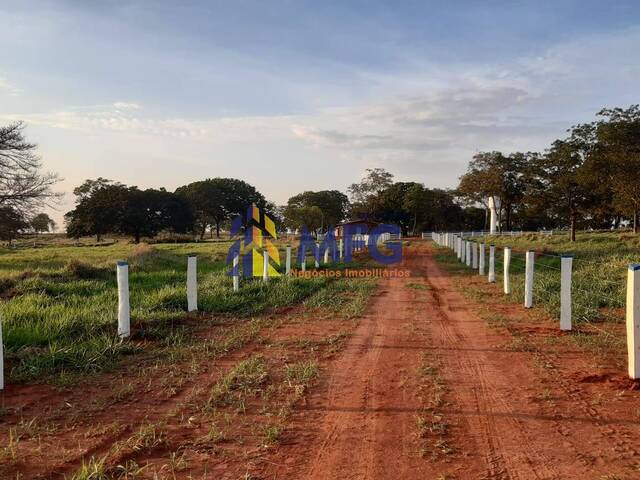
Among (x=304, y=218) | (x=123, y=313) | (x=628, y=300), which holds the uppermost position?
(x=304, y=218)

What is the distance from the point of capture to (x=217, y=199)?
255 feet

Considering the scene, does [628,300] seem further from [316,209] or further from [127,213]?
[127,213]

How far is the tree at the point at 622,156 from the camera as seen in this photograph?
30.0m

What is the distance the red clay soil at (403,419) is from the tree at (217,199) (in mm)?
72097

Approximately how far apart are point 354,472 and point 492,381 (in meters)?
2.45

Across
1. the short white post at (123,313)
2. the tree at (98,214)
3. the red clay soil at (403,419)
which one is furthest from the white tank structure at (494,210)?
the short white post at (123,313)

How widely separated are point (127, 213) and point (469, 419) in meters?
60.5

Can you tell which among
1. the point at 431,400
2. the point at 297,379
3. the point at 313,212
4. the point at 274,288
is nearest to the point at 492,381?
the point at 431,400

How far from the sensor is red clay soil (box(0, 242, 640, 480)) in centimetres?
331

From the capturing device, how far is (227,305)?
9656mm

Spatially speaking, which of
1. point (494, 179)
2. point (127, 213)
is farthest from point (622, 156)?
point (127, 213)

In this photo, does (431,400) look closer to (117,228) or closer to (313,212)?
(313,212)

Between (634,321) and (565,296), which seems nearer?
(634,321)

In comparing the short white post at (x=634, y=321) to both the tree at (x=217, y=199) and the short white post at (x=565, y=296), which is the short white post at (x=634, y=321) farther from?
the tree at (x=217, y=199)
